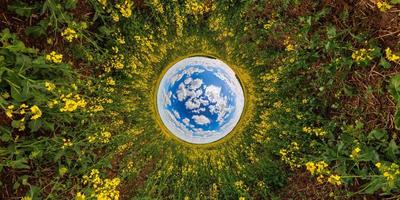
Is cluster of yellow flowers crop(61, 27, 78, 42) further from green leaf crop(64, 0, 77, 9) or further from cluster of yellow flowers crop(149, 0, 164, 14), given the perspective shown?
cluster of yellow flowers crop(149, 0, 164, 14)

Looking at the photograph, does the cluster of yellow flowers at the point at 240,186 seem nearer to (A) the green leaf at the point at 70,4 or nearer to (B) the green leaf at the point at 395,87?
(B) the green leaf at the point at 395,87

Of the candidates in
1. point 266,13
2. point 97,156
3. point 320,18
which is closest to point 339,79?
point 320,18

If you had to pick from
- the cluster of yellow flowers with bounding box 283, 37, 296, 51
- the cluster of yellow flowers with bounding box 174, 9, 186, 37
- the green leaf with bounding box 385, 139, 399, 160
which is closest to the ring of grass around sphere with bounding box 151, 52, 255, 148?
the cluster of yellow flowers with bounding box 174, 9, 186, 37

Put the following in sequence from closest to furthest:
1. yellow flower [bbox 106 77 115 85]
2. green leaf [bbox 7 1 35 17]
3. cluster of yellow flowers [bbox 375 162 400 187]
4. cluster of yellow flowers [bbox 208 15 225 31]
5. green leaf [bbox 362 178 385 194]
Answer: cluster of yellow flowers [bbox 375 162 400 187]
green leaf [bbox 362 178 385 194]
green leaf [bbox 7 1 35 17]
yellow flower [bbox 106 77 115 85]
cluster of yellow flowers [bbox 208 15 225 31]

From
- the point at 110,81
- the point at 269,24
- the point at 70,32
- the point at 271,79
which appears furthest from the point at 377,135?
the point at 70,32

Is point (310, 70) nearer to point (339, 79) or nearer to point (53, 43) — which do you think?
point (339, 79)

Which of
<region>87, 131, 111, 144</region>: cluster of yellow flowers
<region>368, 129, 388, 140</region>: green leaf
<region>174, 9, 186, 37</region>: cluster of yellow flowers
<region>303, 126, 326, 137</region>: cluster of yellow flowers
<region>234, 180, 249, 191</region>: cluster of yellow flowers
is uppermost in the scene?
<region>174, 9, 186, 37</region>: cluster of yellow flowers

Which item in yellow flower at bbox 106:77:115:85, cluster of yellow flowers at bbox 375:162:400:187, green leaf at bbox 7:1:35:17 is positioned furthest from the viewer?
yellow flower at bbox 106:77:115:85

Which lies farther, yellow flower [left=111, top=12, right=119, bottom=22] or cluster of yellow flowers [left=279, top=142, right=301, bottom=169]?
cluster of yellow flowers [left=279, top=142, right=301, bottom=169]
